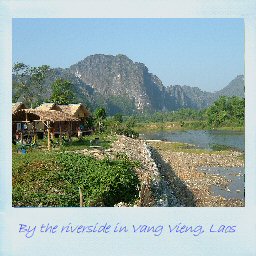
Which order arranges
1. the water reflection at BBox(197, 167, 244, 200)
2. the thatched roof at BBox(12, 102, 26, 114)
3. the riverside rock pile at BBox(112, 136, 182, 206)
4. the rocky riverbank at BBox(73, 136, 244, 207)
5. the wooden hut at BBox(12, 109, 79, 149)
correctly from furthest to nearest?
the water reflection at BBox(197, 167, 244, 200) → the wooden hut at BBox(12, 109, 79, 149) → the rocky riverbank at BBox(73, 136, 244, 207) → the riverside rock pile at BBox(112, 136, 182, 206) → the thatched roof at BBox(12, 102, 26, 114)

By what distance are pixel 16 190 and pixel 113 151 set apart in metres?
1.61

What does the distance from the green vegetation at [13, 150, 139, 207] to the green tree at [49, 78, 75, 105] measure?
0.65m

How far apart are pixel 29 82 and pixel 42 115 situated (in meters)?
0.94

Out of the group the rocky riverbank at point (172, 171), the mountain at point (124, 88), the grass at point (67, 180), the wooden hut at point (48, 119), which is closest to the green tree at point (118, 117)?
the mountain at point (124, 88)

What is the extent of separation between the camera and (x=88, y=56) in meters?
2.94

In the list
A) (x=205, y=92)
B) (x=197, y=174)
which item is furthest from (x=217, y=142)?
(x=205, y=92)

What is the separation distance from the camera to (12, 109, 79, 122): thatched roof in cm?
413

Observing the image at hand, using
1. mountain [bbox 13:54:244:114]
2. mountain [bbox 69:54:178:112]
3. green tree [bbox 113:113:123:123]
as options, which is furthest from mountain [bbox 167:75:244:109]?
green tree [bbox 113:113:123:123]

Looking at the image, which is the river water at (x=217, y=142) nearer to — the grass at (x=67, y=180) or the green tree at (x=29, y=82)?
the grass at (x=67, y=180)

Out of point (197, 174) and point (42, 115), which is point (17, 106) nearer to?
point (42, 115)

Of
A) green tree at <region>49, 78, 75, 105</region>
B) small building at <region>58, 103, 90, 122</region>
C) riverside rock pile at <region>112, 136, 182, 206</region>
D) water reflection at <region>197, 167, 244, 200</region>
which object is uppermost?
green tree at <region>49, 78, 75, 105</region>

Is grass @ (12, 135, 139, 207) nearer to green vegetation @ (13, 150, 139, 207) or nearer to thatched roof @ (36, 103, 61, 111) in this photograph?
green vegetation @ (13, 150, 139, 207)

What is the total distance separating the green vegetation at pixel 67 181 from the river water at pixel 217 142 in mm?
1277
